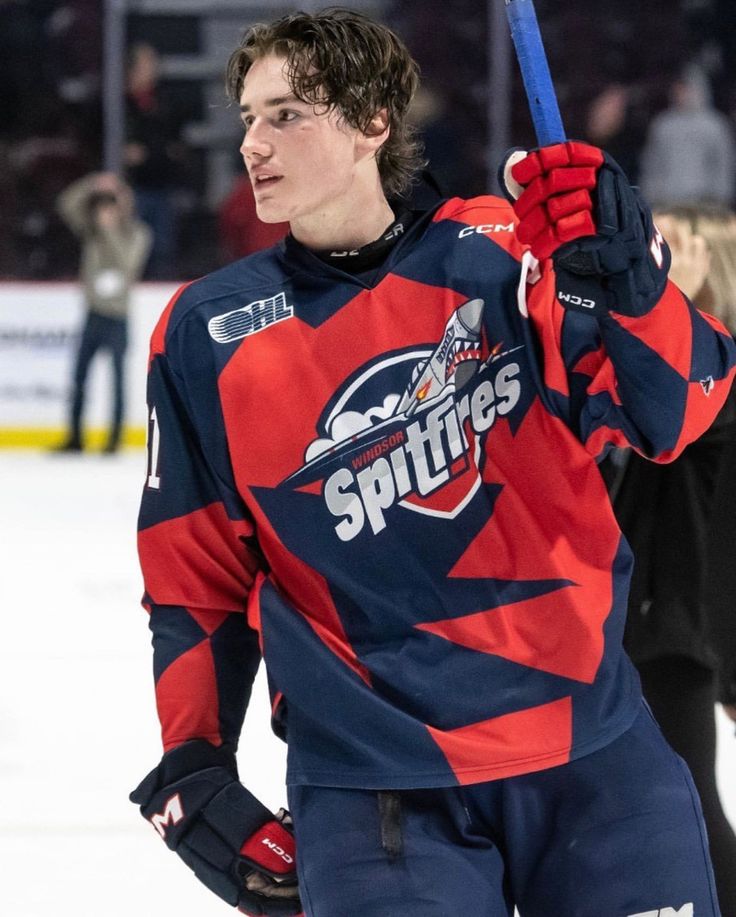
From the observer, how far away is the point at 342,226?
58.5 inches

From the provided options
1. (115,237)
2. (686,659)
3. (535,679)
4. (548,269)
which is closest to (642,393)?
(548,269)

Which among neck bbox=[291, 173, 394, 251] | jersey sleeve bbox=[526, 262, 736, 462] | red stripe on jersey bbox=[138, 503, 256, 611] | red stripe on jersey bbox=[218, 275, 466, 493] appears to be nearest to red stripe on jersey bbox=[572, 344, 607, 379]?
jersey sleeve bbox=[526, 262, 736, 462]

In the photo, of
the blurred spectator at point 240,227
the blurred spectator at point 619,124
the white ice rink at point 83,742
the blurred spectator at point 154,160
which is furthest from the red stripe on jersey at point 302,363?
the blurred spectator at point 154,160

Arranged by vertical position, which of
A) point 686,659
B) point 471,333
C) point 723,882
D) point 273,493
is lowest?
point 723,882

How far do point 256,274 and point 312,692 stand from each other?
0.40 meters

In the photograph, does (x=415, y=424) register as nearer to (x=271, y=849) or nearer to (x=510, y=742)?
(x=510, y=742)

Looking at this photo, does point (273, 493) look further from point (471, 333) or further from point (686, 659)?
point (686, 659)

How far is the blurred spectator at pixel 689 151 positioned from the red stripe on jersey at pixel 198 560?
23.5 feet

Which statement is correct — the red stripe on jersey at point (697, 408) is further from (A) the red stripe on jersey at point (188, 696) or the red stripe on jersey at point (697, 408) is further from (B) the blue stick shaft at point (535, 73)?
(A) the red stripe on jersey at point (188, 696)

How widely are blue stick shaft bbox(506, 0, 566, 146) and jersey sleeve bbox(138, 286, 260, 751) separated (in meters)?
0.42

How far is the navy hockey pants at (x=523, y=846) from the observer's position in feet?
4.34

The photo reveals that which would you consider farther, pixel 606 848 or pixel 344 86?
pixel 344 86

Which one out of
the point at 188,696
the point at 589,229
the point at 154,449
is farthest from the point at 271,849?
the point at 589,229

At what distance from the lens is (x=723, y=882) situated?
6.78 ft
